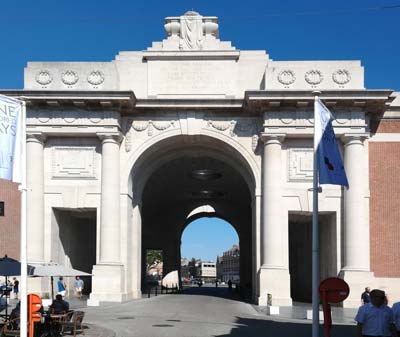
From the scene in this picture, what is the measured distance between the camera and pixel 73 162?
3369 centimetres

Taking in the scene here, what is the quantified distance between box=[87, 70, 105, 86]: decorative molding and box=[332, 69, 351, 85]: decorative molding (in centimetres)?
1135

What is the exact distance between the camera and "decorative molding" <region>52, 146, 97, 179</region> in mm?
33625

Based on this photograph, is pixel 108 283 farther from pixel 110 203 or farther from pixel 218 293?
pixel 218 293

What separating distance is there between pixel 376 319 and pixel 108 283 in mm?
22900

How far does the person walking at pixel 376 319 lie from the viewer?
10.1 metres

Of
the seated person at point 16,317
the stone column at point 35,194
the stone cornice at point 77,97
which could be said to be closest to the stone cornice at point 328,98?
the stone cornice at point 77,97

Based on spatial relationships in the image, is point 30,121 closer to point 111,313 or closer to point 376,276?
point 111,313

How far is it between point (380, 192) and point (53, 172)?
16.2 metres

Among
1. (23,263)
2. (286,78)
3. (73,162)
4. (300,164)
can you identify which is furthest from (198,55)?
(23,263)

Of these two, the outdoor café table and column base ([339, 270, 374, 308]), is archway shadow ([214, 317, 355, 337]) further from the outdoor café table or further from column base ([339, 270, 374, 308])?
column base ([339, 270, 374, 308])

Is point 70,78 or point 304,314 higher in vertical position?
point 70,78

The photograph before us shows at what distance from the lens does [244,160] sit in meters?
34.0

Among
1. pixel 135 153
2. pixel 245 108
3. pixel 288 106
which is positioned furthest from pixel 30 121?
pixel 288 106

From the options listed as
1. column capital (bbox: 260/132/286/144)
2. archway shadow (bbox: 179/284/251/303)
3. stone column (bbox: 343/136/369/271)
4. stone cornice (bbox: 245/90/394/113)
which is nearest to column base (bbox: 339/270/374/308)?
stone column (bbox: 343/136/369/271)
